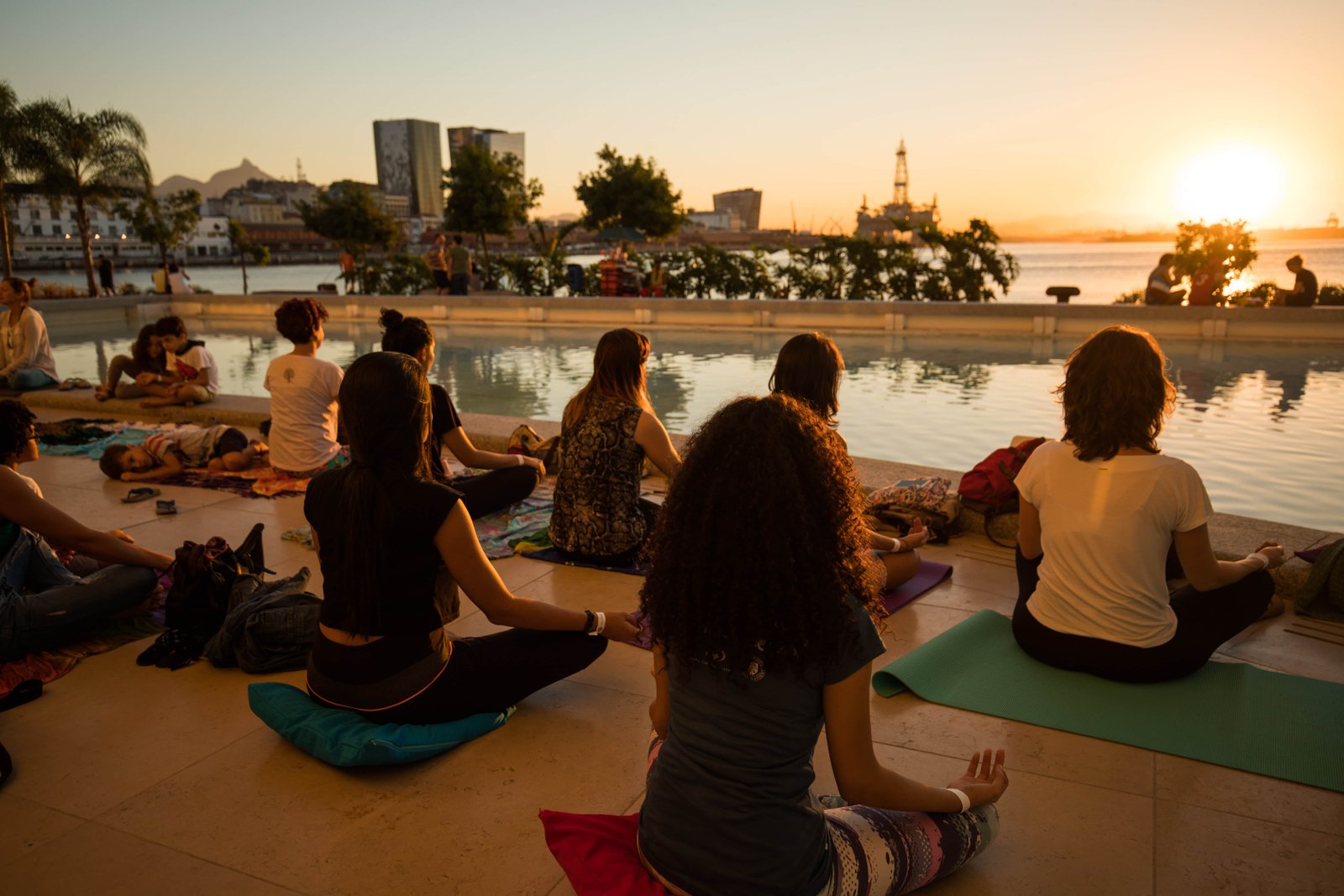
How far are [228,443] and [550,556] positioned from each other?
345cm

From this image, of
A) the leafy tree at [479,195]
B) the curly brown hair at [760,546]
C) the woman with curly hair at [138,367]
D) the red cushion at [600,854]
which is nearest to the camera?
the curly brown hair at [760,546]

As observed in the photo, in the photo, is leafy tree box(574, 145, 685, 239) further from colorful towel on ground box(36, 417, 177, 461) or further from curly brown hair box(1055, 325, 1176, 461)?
curly brown hair box(1055, 325, 1176, 461)

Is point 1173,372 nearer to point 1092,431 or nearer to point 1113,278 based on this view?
point 1092,431

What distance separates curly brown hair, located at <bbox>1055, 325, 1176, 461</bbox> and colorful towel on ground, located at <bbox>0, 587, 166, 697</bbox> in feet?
12.6

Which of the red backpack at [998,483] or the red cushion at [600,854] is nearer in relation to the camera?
the red cushion at [600,854]

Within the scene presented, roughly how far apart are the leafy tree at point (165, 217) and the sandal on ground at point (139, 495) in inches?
1062

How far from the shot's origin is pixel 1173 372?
1173cm

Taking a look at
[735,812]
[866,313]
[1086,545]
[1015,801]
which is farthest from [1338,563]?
[866,313]

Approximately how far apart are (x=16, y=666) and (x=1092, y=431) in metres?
4.07

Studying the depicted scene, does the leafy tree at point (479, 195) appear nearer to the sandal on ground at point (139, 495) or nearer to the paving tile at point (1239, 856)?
the sandal on ground at point (139, 495)

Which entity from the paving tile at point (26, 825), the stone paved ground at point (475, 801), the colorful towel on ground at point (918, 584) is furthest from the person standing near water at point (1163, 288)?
the paving tile at point (26, 825)

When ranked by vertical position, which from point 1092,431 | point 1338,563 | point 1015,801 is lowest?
point 1015,801

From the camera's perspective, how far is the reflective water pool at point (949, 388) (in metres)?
7.53

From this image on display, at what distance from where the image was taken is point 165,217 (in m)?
31.7
